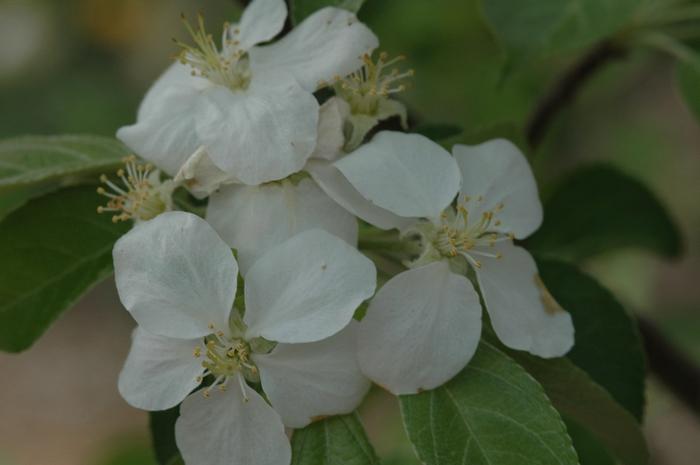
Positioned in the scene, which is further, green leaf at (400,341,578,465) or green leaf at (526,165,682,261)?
green leaf at (526,165,682,261)

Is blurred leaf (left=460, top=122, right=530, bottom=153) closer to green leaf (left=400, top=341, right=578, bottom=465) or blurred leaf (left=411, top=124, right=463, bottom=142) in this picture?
blurred leaf (left=411, top=124, right=463, bottom=142)

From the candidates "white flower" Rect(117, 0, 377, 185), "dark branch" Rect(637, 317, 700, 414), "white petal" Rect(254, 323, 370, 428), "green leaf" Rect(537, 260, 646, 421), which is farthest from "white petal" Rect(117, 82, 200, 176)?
"dark branch" Rect(637, 317, 700, 414)

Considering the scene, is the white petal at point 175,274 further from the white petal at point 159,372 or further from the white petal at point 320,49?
the white petal at point 320,49

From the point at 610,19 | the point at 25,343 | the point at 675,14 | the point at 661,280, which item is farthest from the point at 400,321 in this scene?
the point at 661,280

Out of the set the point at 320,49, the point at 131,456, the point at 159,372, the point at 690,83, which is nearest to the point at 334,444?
the point at 159,372

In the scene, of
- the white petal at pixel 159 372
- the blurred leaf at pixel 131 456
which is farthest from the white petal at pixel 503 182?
the blurred leaf at pixel 131 456
